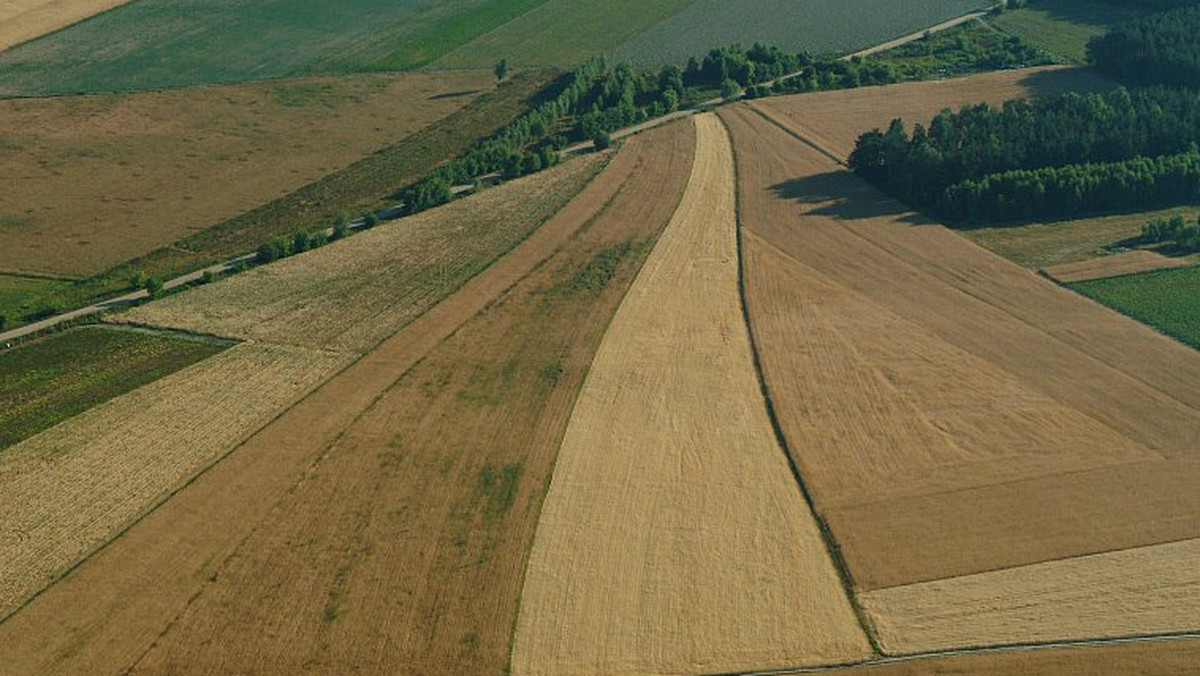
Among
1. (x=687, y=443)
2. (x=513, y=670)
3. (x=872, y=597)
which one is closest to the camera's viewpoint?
(x=513, y=670)

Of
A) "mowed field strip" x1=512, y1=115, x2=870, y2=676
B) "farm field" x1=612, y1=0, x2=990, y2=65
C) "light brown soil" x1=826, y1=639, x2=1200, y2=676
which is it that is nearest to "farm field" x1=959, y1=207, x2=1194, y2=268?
"mowed field strip" x1=512, y1=115, x2=870, y2=676

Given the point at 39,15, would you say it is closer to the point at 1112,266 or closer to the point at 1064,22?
the point at 1064,22

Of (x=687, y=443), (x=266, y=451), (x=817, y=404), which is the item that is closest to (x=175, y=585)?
(x=266, y=451)

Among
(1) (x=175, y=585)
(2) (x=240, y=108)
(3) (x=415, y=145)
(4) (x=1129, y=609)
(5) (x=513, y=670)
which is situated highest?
(2) (x=240, y=108)

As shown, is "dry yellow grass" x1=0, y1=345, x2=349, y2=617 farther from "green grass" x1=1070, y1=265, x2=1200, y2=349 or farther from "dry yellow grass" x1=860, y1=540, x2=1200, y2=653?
"green grass" x1=1070, y1=265, x2=1200, y2=349

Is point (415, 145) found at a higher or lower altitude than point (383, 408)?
higher

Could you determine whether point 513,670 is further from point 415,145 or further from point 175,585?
point 415,145
